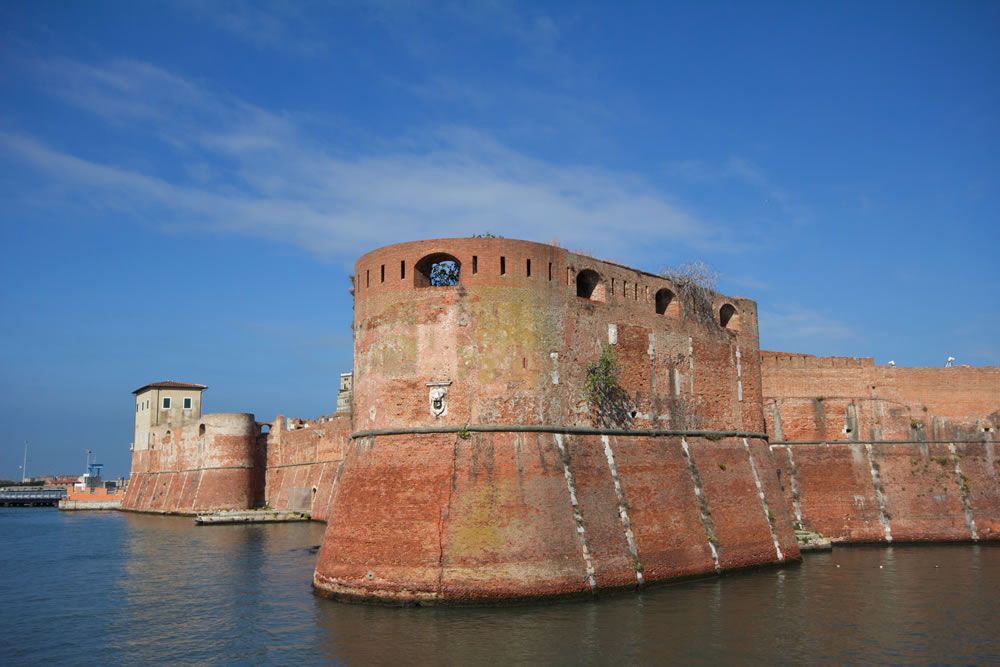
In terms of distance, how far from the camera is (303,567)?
90.2ft

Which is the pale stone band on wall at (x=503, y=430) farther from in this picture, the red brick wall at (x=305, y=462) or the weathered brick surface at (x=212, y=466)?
the weathered brick surface at (x=212, y=466)

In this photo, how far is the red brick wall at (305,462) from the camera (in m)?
46.1

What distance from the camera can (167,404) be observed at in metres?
67.5

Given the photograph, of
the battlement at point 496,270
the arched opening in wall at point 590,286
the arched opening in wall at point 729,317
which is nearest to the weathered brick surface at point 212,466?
the battlement at point 496,270

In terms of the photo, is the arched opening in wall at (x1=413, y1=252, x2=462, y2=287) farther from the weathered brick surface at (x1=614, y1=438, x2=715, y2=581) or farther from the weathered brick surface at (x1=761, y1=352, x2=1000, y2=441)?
the weathered brick surface at (x1=761, y1=352, x2=1000, y2=441)

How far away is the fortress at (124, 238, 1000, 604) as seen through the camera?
63.0 ft

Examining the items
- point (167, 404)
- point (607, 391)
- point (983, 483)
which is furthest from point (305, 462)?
point (983, 483)

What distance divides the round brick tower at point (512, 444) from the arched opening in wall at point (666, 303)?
95 centimetres

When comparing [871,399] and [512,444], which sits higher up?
[871,399]

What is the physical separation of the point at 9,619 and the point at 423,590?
36.7 ft

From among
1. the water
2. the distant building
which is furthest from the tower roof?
the water

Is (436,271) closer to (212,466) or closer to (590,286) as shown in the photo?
(590,286)

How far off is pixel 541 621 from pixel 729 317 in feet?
51.0

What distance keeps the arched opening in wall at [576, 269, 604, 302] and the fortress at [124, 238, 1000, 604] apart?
0.06m
